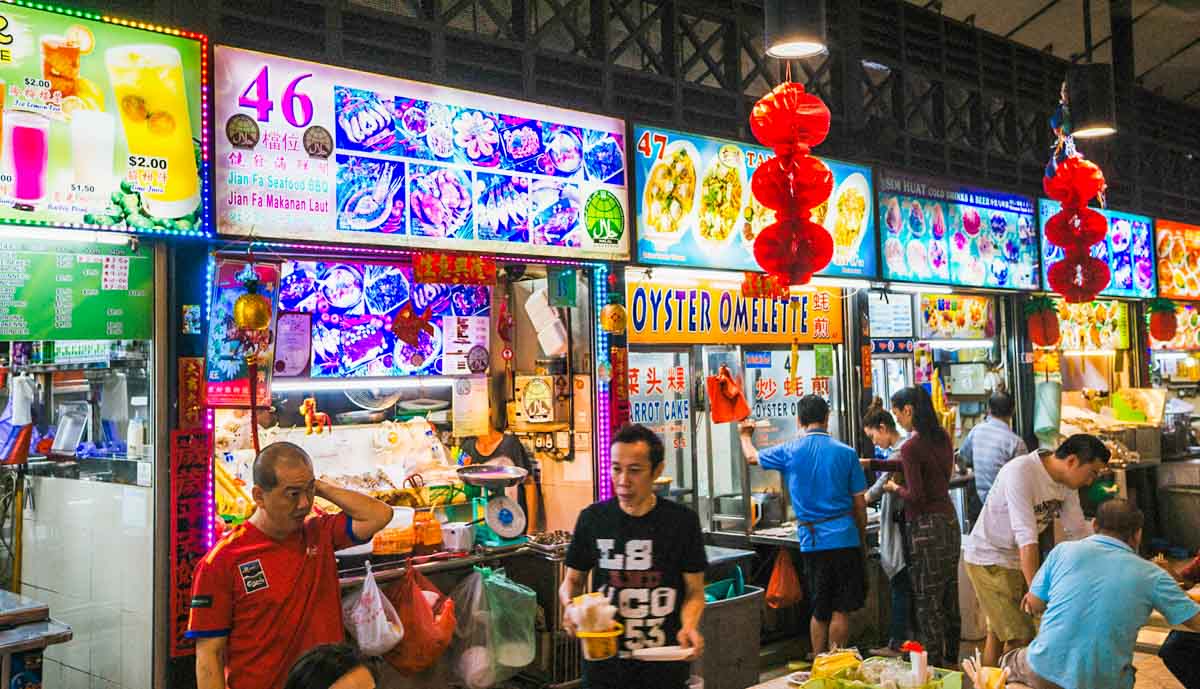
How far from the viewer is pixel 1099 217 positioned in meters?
8.73

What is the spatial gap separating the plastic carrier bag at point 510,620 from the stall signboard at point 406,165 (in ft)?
6.98

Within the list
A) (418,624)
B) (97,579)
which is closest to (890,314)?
(418,624)

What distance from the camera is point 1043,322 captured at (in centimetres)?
1079

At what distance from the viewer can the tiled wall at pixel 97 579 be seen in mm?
5047

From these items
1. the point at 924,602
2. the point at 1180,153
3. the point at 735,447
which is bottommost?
the point at 924,602

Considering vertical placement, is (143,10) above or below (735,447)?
above

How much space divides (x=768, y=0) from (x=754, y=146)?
2.76 m

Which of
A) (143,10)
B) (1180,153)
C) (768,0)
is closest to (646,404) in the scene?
(768,0)

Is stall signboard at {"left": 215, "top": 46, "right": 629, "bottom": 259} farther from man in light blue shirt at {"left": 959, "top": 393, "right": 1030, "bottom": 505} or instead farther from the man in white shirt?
man in light blue shirt at {"left": 959, "top": 393, "right": 1030, "bottom": 505}

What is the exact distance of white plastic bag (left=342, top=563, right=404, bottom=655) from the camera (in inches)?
206

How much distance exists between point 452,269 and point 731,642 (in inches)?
118

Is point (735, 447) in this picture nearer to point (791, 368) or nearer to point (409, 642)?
point (791, 368)

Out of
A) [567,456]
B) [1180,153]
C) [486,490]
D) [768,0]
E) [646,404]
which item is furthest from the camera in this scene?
[1180,153]

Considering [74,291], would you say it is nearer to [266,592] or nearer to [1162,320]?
[266,592]
